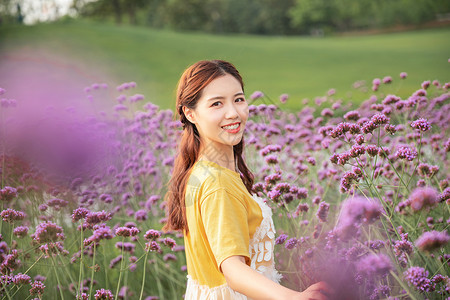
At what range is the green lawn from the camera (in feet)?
46.2

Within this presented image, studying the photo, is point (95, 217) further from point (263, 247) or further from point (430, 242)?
point (430, 242)

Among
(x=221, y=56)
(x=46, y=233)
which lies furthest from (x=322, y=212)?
(x=221, y=56)

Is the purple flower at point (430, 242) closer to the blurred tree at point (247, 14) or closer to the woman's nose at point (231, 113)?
the woman's nose at point (231, 113)

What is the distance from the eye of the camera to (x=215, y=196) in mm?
1316

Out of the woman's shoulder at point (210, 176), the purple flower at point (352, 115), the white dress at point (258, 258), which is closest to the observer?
the woman's shoulder at point (210, 176)

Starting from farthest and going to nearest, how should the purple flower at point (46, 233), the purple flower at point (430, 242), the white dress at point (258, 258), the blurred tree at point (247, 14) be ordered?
the blurred tree at point (247, 14), the purple flower at point (46, 233), the white dress at point (258, 258), the purple flower at point (430, 242)

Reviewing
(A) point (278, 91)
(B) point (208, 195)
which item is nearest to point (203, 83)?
(B) point (208, 195)

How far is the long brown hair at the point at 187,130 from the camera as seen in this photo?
154cm

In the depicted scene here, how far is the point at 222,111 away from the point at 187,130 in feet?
0.75

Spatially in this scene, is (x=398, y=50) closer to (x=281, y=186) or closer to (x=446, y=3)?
(x=446, y=3)

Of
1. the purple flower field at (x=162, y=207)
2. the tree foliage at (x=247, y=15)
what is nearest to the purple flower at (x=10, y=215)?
the purple flower field at (x=162, y=207)

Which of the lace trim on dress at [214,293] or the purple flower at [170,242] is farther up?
the lace trim on dress at [214,293]

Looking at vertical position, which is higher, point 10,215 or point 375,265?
point 375,265

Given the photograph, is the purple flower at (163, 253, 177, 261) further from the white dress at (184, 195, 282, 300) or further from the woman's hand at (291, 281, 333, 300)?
the woman's hand at (291, 281, 333, 300)
